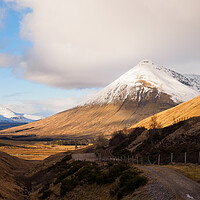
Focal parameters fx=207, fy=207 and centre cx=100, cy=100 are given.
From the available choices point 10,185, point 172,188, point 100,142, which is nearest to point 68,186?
point 10,185

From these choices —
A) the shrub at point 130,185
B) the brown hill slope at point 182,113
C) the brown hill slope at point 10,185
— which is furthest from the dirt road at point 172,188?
the brown hill slope at point 182,113

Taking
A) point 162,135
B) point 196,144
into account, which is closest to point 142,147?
point 162,135

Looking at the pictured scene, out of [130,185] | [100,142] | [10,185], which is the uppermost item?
[130,185]

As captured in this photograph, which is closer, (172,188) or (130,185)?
(172,188)

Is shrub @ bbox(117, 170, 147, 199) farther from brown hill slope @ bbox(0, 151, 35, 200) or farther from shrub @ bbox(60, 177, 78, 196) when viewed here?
brown hill slope @ bbox(0, 151, 35, 200)

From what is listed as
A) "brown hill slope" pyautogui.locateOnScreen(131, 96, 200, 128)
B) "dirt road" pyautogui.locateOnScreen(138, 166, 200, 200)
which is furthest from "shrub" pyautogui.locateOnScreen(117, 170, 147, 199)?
"brown hill slope" pyautogui.locateOnScreen(131, 96, 200, 128)

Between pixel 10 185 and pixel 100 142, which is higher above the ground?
pixel 100 142

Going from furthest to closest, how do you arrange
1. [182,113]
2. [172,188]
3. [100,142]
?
[100,142], [182,113], [172,188]

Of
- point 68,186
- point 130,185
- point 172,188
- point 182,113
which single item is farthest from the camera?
point 182,113

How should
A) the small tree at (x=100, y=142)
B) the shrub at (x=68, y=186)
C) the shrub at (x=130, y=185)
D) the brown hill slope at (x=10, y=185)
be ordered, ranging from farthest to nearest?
the small tree at (x=100, y=142) → the brown hill slope at (x=10, y=185) → the shrub at (x=68, y=186) → the shrub at (x=130, y=185)

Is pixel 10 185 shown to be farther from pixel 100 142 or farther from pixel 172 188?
pixel 100 142

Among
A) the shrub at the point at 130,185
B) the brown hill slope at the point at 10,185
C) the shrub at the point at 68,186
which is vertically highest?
the shrub at the point at 130,185

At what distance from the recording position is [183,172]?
2648 cm

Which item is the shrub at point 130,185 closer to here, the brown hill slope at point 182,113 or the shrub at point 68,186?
the shrub at point 68,186
